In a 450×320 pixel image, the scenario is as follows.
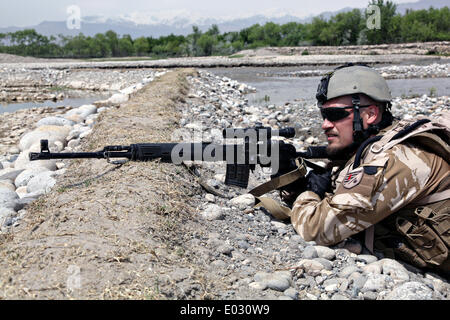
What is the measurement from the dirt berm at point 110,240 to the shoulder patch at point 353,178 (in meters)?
1.27

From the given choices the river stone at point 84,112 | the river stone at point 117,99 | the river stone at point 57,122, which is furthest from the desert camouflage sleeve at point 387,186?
the river stone at point 117,99

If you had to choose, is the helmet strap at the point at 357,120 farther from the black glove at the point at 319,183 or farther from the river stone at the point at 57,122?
the river stone at the point at 57,122

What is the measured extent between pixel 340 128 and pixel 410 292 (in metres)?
1.52

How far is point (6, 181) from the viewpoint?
6.27m

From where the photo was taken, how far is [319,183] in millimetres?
3988

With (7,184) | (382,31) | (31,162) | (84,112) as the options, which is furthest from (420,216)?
(382,31)

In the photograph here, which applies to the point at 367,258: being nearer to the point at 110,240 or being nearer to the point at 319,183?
the point at 319,183

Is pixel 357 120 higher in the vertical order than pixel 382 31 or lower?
lower

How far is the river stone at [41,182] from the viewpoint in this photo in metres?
5.55

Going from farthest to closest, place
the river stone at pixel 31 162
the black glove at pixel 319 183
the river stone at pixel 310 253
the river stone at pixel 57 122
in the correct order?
the river stone at pixel 57 122 < the river stone at pixel 31 162 < the black glove at pixel 319 183 < the river stone at pixel 310 253

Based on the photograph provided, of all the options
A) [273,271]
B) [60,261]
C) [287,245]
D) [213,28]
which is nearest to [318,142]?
[287,245]

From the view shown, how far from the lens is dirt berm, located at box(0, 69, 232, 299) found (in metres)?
2.39

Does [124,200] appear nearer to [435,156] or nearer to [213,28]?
[435,156]

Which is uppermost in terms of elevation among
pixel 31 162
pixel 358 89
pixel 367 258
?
pixel 358 89
